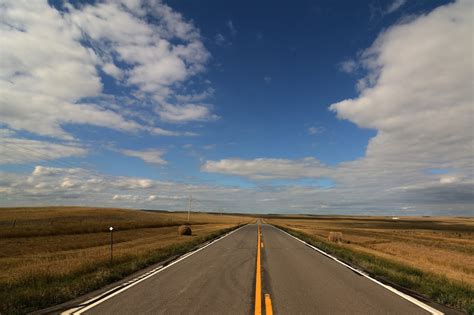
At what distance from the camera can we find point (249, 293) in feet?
28.3

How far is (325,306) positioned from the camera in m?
7.49

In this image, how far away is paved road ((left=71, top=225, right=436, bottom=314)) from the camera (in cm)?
719

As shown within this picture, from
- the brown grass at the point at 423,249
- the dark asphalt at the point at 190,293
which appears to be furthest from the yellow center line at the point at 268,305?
the brown grass at the point at 423,249

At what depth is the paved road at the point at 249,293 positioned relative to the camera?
23.6ft

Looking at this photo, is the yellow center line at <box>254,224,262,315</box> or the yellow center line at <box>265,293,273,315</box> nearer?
the yellow center line at <box>265,293,273,315</box>

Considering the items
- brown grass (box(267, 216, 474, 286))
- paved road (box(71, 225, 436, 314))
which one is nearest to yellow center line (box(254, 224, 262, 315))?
paved road (box(71, 225, 436, 314))

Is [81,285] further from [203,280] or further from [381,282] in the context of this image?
[381,282]

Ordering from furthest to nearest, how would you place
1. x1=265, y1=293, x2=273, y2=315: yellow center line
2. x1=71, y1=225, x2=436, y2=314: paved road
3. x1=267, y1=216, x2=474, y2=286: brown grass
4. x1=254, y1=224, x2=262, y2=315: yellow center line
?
1. x1=267, y1=216, x2=474, y2=286: brown grass
2. x1=71, y1=225, x2=436, y2=314: paved road
3. x1=254, y1=224, x2=262, y2=315: yellow center line
4. x1=265, y1=293, x2=273, y2=315: yellow center line

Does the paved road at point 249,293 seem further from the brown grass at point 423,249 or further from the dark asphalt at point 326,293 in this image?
the brown grass at point 423,249

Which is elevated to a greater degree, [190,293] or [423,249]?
[423,249]

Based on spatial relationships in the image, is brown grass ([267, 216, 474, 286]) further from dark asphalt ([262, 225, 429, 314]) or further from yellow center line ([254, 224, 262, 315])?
yellow center line ([254, 224, 262, 315])

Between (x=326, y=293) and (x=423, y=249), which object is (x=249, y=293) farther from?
(x=423, y=249)

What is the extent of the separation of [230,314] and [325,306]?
2.15 meters

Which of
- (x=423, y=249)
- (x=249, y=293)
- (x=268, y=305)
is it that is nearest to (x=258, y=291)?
(x=249, y=293)
